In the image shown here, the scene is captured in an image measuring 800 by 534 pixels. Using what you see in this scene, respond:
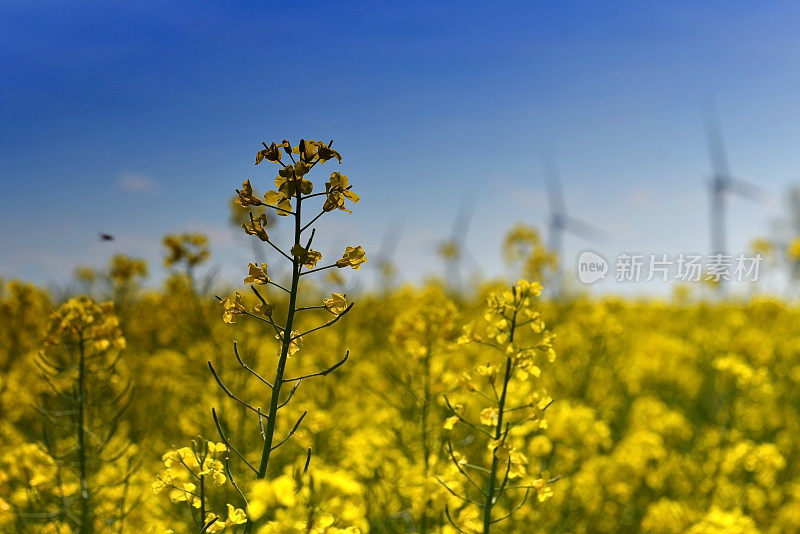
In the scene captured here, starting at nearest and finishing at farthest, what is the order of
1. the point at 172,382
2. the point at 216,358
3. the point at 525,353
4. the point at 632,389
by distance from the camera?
1. the point at 525,353
2. the point at 216,358
3. the point at 172,382
4. the point at 632,389

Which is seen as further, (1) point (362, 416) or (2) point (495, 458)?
Result: (1) point (362, 416)

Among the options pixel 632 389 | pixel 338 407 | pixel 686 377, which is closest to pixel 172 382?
pixel 338 407

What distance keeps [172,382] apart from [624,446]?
402cm

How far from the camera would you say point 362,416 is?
541 centimetres

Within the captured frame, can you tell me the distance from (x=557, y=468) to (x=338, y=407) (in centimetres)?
182

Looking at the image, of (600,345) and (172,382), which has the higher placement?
(600,345)

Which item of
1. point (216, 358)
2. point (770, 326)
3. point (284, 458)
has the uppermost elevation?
point (770, 326)

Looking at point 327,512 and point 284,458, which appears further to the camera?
point 284,458

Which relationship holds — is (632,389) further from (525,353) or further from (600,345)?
(525,353)

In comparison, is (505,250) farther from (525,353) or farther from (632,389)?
(525,353)

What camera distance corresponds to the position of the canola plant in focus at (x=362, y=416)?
1.71m

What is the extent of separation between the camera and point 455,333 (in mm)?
3059

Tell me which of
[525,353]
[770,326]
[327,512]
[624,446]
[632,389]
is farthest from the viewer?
[770,326]

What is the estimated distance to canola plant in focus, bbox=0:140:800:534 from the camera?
5.62ft
